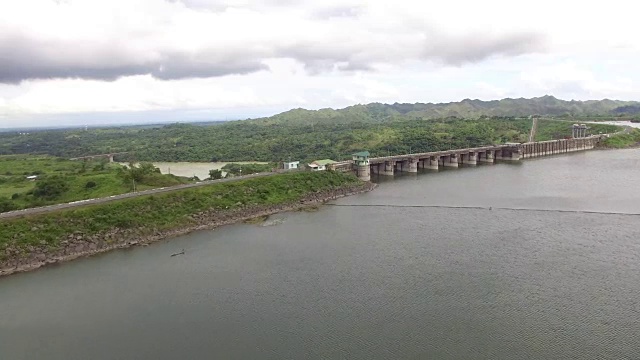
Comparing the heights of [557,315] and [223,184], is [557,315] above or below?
below

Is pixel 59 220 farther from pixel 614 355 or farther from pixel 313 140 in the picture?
pixel 313 140

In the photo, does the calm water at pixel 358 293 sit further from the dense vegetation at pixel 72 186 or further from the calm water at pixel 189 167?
the calm water at pixel 189 167

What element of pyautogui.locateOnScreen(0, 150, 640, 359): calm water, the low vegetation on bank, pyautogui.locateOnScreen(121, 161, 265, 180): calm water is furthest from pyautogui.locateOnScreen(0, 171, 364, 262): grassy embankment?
the low vegetation on bank

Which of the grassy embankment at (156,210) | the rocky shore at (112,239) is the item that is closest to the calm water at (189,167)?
the grassy embankment at (156,210)

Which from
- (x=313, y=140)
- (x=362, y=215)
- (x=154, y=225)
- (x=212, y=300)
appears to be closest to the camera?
(x=212, y=300)

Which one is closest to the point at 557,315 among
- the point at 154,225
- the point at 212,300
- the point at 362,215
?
the point at 212,300
